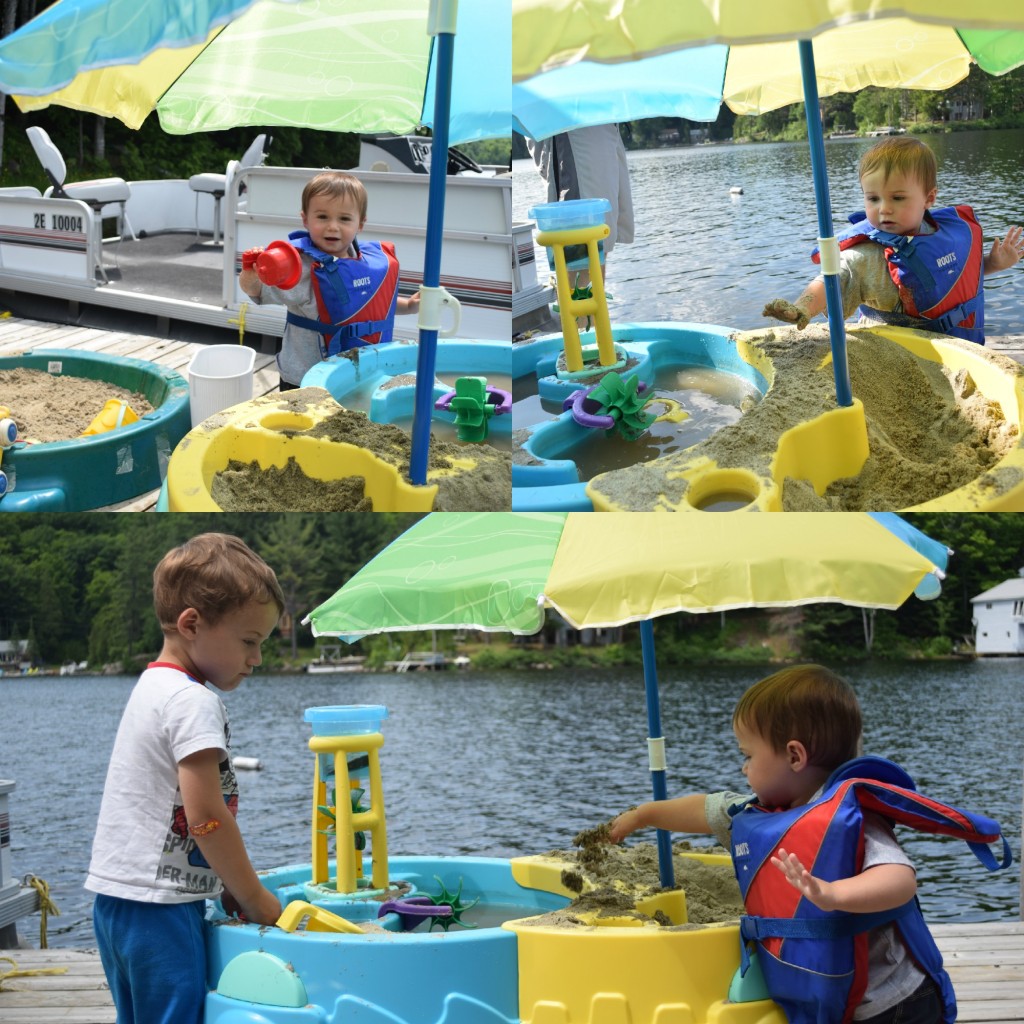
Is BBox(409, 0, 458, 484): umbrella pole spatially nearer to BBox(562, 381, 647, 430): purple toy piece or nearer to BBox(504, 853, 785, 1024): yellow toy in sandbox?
BBox(562, 381, 647, 430): purple toy piece

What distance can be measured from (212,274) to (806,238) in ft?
13.3

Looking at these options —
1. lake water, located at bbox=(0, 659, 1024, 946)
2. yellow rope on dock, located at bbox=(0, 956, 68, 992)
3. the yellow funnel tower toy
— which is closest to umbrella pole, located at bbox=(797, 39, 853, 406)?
the yellow funnel tower toy

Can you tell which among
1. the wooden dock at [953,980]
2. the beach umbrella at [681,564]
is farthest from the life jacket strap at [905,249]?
the wooden dock at [953,980]

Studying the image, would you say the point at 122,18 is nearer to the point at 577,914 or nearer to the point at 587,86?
the point at 587,86

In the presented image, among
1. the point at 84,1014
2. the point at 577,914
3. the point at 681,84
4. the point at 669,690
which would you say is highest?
the point at 681,84

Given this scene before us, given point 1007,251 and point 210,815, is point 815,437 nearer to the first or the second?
point 1007,251

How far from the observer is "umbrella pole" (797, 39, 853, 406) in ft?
5.58

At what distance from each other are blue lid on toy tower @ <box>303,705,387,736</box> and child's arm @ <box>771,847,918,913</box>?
110cm

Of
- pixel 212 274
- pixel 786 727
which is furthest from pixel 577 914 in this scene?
pixel 212 274

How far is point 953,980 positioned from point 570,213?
220 cm

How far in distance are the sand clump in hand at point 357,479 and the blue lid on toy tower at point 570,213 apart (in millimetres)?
324

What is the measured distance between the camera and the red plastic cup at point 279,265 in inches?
82.7

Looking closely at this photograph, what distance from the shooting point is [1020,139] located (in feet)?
6.21

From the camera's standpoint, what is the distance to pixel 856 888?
1.64 metres
